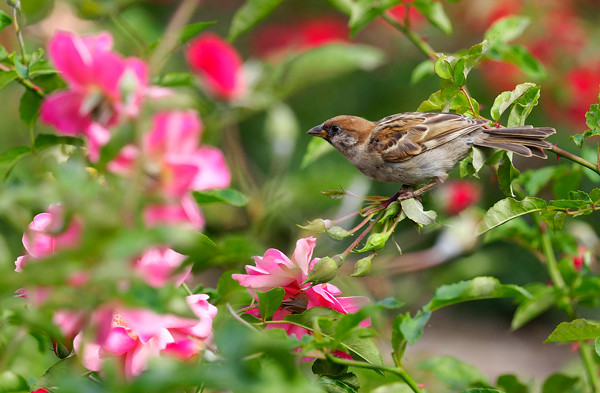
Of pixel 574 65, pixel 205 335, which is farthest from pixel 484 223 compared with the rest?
pixel 574 65

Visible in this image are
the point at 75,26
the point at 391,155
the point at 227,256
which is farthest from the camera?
the point at 75,26

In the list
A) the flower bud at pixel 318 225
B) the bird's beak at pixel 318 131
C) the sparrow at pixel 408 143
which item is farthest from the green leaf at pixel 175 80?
the bird's beak at pixel 318 131

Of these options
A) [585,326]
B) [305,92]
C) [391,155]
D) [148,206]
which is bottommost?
[305,92]

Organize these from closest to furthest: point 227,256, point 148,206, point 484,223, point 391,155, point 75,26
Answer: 1. point 148,206
2. point 227,256
3. point 484,223
4. point 391,155
5. point 75,26

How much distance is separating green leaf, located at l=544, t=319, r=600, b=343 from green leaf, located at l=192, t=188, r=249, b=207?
22.6 inches

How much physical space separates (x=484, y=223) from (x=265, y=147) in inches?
164

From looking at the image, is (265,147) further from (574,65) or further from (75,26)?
(574,65)

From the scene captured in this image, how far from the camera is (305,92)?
16.7 ft

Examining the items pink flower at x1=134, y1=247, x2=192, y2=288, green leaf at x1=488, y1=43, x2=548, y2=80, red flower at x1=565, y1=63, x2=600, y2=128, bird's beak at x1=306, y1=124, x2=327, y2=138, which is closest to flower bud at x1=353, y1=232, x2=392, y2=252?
pink flower at x1=134, y1=247, x2=192, y2=288

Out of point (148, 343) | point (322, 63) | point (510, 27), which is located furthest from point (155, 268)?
point (510, 27)

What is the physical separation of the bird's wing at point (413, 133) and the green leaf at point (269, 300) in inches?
39.4

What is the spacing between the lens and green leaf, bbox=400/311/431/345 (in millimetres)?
893

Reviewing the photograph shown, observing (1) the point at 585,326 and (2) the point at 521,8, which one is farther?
(2) the point at 521,8

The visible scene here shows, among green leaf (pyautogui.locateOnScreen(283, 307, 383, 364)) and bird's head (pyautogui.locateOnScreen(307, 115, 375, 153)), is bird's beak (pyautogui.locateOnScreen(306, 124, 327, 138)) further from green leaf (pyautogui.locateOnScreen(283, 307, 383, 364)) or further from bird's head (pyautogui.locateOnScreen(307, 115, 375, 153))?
green leaf (pyautogui.locateOnScreen(283, 307, 383, 364))
